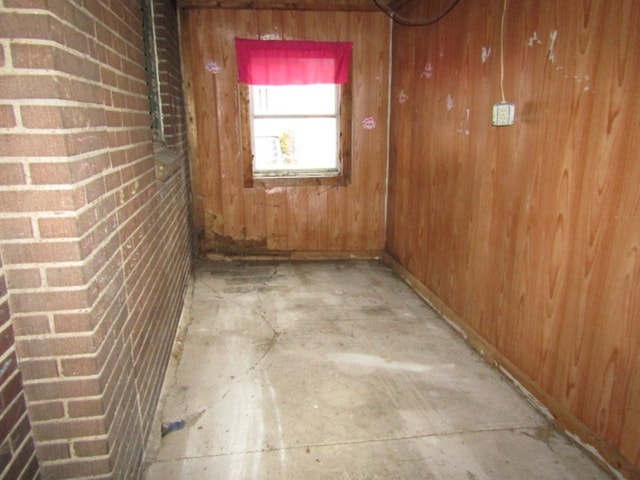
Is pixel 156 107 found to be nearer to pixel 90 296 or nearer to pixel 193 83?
pixel 193 83

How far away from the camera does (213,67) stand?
4.21 m

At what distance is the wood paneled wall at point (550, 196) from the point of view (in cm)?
171

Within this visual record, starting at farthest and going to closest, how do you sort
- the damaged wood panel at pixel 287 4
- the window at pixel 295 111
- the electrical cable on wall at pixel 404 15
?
1. the window at pixel 295 111
2. the damaged wood panel at pixel 287 4
3. the electrical cable on wall at pixel 404 15

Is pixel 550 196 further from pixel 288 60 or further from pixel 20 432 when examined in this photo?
pixel 288 60

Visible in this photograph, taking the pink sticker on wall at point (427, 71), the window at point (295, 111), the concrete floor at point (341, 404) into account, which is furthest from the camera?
the window at point (295, 111)

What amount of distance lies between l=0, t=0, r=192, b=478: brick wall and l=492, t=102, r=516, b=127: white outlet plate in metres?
1.92

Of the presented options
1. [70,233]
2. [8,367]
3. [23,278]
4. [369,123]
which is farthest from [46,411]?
[369,123]

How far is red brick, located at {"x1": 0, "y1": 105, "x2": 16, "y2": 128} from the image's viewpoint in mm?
1088

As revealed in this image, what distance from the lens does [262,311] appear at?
11.1 feet

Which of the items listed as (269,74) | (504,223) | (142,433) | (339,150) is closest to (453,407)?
(504,223)

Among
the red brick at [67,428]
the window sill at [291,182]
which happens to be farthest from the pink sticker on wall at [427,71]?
the red brick at [67,428]

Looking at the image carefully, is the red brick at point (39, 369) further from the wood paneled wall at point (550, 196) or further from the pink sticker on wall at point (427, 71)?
the pink sticker on wall at point (427, 71)

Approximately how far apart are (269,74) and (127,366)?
3312 mm

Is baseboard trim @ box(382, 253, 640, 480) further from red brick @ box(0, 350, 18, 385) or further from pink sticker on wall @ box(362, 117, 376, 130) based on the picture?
red brick @ box(0, 350, 18, 385)
